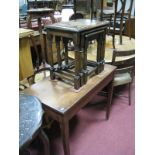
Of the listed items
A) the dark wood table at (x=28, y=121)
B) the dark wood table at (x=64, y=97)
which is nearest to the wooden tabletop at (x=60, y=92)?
the dark wood table at (x=64, y=97)

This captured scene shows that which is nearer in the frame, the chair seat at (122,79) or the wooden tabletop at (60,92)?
the wooden tabletop at (60,92)

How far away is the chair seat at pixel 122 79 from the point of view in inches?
84.3

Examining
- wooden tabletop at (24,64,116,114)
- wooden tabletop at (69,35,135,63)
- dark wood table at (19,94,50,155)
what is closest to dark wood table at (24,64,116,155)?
wooden tabletop at (24,64,116,114)

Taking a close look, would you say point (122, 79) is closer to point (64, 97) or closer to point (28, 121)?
point (64, 97)

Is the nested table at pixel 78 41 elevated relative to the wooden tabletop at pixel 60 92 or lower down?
elevated

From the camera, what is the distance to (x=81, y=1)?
399cm

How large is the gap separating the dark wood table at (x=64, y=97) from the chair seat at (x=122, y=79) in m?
0.51

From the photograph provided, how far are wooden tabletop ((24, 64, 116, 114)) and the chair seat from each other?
0.55 m

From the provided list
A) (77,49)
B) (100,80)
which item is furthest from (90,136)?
(77,49)

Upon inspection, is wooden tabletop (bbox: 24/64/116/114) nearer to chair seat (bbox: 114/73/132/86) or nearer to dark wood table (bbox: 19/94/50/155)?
dark wood table (bbox: 19/94/50/155)

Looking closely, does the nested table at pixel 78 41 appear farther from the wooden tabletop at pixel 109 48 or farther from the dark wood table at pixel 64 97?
the wooden tabletop at pixel 109 48

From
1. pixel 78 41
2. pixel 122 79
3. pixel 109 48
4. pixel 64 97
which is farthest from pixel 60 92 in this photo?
pixel 109 48

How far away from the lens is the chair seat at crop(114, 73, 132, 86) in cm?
214
